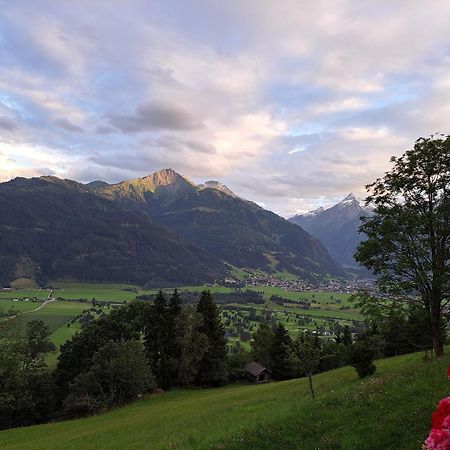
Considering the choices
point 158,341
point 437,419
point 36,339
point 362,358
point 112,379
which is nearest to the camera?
point 437,419

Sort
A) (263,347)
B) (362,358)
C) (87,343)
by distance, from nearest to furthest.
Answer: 1. (362,358)
2. (87,343)
3. (263,347)

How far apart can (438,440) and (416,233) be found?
84.7ft

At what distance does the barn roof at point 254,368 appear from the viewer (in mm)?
83625

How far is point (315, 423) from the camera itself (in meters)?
18.2

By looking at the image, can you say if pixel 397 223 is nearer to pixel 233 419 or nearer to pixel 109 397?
pixel 233 419

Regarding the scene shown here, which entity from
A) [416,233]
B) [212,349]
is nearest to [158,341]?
[212,349]

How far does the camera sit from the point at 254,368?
85500mm

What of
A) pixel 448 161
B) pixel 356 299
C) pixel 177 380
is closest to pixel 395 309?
pixel 356 299

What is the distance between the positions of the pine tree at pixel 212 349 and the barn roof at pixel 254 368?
7845 millimetres

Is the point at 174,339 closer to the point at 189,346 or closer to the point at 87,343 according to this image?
the point at 189,346

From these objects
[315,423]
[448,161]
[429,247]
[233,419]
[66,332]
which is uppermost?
[448,161]

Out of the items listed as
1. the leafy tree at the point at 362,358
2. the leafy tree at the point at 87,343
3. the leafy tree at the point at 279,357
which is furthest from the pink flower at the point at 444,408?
the leafy tree at the point at 279,357

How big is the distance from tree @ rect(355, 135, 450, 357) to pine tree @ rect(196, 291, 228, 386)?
51.0 m

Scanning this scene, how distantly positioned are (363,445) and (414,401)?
4496mm
